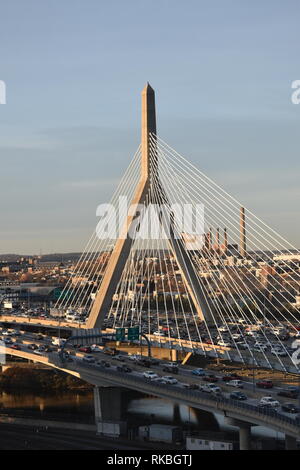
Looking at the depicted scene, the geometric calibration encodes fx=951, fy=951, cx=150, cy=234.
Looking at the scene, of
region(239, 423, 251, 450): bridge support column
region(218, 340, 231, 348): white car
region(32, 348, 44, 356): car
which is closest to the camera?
region(239, 423, 251, 450): bridge support column

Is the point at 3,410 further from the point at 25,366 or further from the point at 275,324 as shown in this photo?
the point at 275,324

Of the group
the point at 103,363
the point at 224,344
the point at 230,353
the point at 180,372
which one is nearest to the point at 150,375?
the point at 180,372

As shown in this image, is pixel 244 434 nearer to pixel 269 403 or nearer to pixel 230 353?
pixel 269 403

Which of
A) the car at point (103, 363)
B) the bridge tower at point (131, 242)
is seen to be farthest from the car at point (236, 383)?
the bridge tower at point (131, 242)

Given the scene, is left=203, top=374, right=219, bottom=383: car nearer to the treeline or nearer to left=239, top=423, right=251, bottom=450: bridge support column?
left=239, top=423, right=251, bottom=450: bridge support column

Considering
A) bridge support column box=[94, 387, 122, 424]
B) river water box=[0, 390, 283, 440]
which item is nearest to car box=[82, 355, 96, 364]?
river water box=[0, 390, 283, 440]
